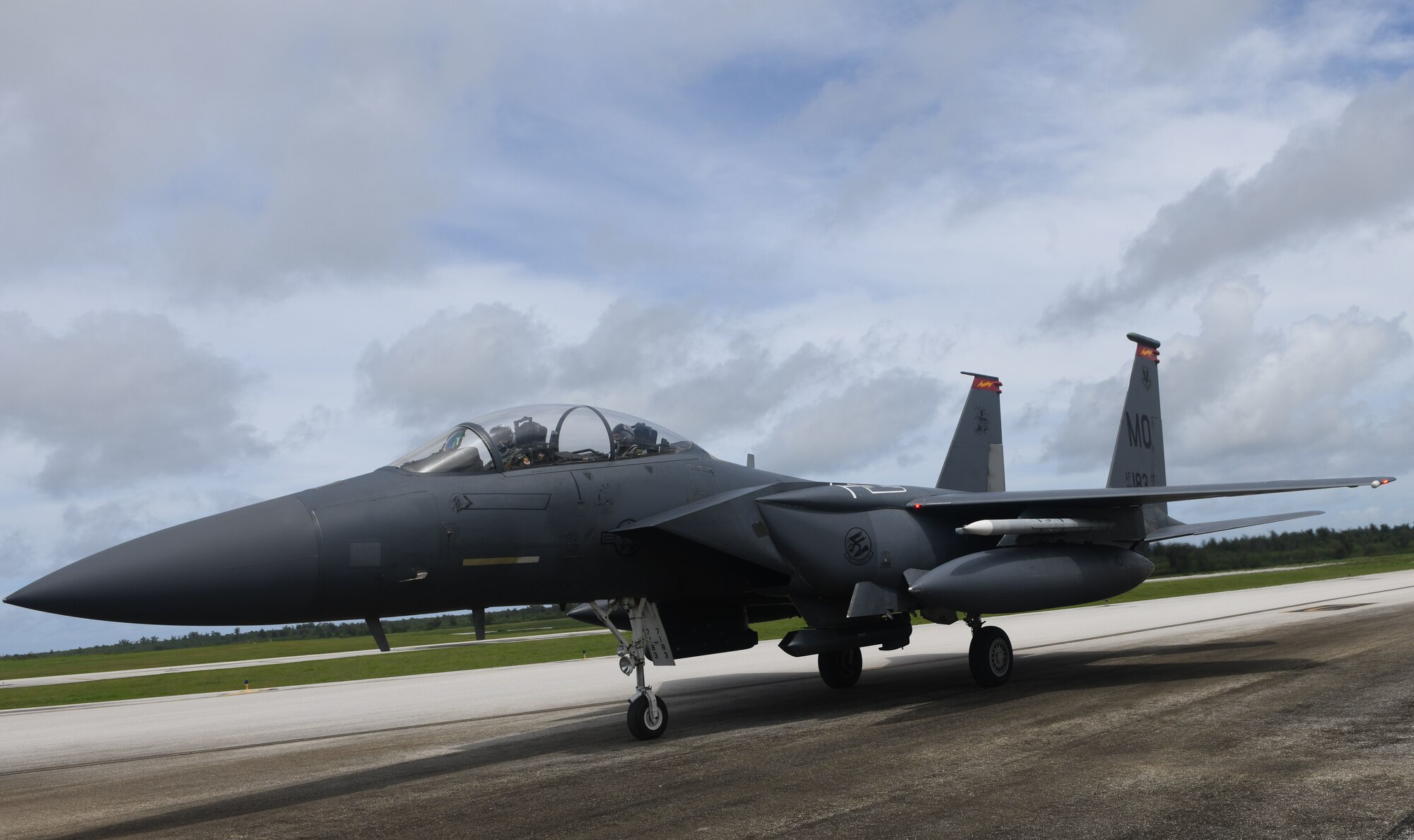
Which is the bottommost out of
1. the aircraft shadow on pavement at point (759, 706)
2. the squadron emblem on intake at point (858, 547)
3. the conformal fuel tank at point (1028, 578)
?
the aircraft shadow on pavement at point (759, 706)

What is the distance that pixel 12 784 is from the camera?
32.5 feet

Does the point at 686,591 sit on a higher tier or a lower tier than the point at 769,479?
lower

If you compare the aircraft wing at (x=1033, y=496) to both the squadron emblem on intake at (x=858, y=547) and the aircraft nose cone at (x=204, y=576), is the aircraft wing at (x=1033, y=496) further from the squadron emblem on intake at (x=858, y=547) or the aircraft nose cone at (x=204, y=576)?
the aircraft nose cone at (x=204, y=576)

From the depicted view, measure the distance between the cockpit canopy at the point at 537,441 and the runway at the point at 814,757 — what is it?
259cm

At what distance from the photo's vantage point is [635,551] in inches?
387

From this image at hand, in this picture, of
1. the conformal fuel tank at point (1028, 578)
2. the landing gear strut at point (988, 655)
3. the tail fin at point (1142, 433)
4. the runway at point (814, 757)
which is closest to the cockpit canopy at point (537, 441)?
the runway at point (814, 757)

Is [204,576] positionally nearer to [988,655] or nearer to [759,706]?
[759,706]

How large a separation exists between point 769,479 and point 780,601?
5.82 feet

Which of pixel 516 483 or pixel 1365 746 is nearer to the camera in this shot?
pixel 1365 746

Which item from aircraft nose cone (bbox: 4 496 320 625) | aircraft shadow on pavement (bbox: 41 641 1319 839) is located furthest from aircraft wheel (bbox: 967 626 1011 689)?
aircraft nose cone (bbox: 4 496 320 625)

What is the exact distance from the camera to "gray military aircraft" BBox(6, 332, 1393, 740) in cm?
705

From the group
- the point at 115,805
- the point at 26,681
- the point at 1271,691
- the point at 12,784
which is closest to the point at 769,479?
the point at 1271,691

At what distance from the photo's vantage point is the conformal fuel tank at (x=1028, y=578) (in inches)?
429

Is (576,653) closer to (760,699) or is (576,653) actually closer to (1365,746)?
(760,699)
